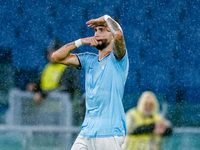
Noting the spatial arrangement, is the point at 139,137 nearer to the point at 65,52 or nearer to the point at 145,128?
the point at 145,128

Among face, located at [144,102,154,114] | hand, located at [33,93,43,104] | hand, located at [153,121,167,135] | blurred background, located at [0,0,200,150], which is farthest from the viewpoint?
blurred background, located at [0,0,200,150]

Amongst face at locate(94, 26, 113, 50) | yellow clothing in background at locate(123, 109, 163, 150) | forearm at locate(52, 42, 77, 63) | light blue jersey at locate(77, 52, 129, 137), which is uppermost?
face at locate(94, 26, 113, 50)

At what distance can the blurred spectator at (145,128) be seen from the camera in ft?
11.9

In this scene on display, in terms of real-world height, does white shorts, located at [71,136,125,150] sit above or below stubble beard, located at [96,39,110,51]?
below

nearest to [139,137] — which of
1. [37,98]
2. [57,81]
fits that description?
[57,81]

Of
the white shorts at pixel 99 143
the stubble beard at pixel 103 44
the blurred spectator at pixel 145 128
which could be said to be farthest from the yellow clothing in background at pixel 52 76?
the white shorts at pixel 99 143

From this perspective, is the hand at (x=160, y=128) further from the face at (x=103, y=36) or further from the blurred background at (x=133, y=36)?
the blurred background at (x=133, y=36)

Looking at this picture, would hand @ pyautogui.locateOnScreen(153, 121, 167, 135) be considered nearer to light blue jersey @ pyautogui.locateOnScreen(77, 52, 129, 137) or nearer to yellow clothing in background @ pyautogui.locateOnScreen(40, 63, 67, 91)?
light blue jersey @ pyautogui.locateOnScreen(77, 52, 129, 137)

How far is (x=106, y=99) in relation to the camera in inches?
91.7

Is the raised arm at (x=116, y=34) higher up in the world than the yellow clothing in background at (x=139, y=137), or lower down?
higher up

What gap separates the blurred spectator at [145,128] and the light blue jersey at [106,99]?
49.9 inches

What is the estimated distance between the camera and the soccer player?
7.60 ft

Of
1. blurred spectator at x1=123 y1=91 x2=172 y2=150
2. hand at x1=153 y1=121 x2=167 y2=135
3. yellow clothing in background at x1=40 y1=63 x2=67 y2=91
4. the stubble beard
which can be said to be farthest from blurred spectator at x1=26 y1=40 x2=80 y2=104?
the stubble beard

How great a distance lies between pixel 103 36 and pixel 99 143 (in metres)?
0.64
